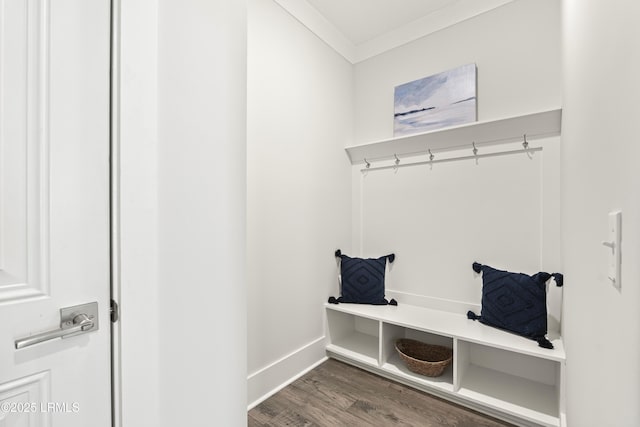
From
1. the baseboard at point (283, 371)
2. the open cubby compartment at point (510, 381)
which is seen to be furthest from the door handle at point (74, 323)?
the open cubby compartment at point (510, 381)

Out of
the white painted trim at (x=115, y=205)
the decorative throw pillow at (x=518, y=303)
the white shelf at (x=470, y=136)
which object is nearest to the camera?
the white painted trim at (x=115, y=205)

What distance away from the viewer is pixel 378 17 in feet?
7.29

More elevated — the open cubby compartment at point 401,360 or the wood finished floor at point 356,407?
the open cubby compartment at point 401,360

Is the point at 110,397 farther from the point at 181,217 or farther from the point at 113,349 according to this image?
the point at 181,217

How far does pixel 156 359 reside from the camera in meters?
0.83

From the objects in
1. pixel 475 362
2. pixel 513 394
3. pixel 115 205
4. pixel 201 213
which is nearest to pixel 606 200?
pixel 201 213

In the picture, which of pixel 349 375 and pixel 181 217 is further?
pixel 349 375

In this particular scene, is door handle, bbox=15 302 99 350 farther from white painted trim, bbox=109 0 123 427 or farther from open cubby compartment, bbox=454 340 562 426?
open cubby compartment, bbox=454 340 562 426

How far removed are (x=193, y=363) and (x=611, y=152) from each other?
122 centimetres

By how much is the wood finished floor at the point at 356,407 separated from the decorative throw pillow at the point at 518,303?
518 millimetres

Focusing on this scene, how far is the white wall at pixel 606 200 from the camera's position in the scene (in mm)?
453

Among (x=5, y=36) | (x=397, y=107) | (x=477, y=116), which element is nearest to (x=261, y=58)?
(x=397, y=107)

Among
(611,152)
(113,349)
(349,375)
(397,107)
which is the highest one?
(397,107)

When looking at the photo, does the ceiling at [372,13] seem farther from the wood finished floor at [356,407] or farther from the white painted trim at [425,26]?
the wood finished floor at [356,407]
